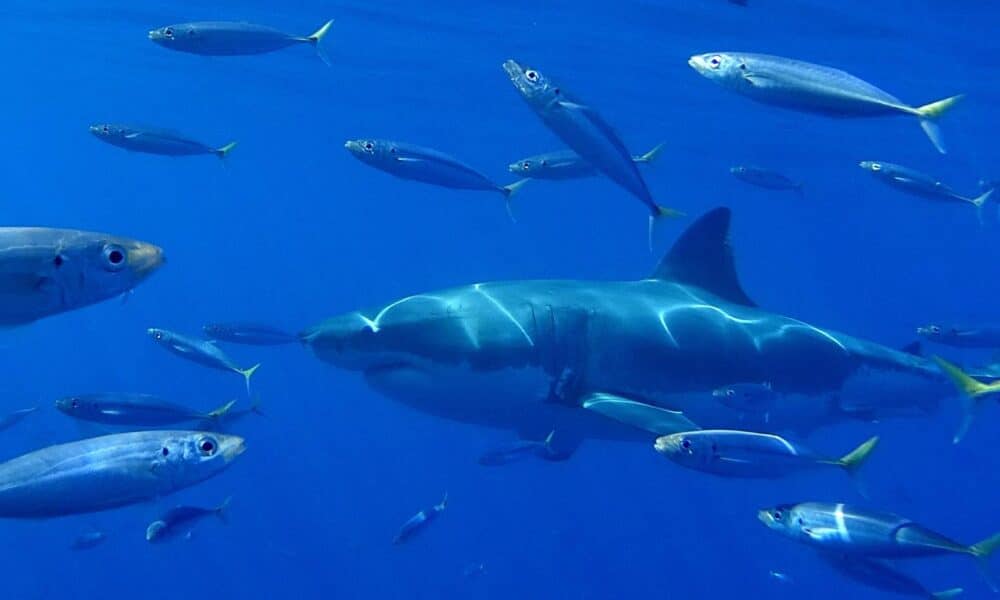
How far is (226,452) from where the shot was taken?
3.74 meters

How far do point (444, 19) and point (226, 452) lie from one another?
19.3 m

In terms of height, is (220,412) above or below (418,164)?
below

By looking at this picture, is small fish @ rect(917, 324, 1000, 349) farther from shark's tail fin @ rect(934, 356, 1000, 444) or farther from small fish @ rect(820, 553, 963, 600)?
small fish @ rect(820, 553, 963, 600)

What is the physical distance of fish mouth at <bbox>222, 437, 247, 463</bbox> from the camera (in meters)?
3.73

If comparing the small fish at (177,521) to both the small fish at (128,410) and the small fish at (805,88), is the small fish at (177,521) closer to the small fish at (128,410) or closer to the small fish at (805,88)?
the small fish at (128,410)

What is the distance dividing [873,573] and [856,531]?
125 cm

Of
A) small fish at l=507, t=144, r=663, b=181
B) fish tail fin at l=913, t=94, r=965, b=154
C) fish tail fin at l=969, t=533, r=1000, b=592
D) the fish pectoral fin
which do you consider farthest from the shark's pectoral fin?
small fish at l=507, t=144, r=663, b=181

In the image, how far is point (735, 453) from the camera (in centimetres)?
470

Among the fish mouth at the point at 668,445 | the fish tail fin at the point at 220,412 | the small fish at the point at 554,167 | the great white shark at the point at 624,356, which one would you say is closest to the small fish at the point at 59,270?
the great white shark at the point at 624,356

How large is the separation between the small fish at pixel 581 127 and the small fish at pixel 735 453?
1307mm

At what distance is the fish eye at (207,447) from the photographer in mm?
3717

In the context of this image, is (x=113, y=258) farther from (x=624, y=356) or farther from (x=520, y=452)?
(x=520, y=452)

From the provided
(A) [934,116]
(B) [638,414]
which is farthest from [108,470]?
(A) [934,116]

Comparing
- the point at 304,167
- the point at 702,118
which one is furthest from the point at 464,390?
the point at 304,167
